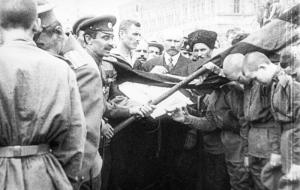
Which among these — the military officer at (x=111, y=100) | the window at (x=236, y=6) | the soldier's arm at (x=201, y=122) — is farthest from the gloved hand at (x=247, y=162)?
the window at (x=236, y=6)

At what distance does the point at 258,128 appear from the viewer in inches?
183

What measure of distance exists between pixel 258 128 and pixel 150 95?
1.50 m

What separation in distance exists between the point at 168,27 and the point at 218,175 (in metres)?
13.2

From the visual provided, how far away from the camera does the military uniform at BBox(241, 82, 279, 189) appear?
14.8 ft

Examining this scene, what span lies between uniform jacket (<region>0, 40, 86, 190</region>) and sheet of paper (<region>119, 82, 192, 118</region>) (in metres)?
2.76

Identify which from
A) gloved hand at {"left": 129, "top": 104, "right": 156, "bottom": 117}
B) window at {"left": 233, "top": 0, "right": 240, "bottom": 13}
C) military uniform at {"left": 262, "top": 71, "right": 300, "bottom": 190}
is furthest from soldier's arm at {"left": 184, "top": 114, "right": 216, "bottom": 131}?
window at {"left": 233, "top": 0, "right": 240, "bottom": 13}

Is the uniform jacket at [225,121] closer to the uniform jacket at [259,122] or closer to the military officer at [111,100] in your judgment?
the uniform jacket at [259,122]

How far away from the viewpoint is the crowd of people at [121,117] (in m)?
2.59

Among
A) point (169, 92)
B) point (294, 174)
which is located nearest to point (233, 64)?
point (169, 92)

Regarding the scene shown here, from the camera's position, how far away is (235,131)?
5277mm

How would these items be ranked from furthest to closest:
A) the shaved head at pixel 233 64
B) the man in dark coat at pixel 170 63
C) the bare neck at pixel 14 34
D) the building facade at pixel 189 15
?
1. the building facade at pixel 189 15
2. the man in dark coat at pixel 170 63
3. the shaved head at pixel 233 64
4. the bare neck at pixel 14 34

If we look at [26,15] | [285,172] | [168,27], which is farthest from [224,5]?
[26,15]

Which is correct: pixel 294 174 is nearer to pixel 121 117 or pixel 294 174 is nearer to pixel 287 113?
pixel 287 113

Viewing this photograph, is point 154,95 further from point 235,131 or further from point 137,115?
point 235,131
